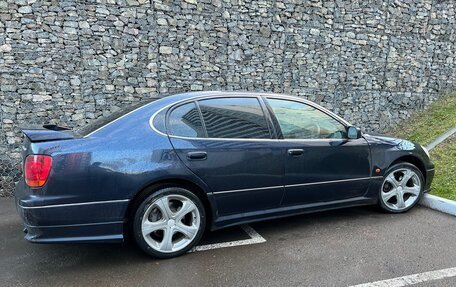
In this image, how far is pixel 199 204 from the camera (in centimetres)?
349

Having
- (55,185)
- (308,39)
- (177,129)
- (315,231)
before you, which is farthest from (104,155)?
(308,39)

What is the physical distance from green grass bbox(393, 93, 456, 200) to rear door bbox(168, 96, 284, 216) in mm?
2821

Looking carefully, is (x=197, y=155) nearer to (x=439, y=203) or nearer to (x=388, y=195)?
(x=388, y=195)

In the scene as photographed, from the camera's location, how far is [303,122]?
4.09m

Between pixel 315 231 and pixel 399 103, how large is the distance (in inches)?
291

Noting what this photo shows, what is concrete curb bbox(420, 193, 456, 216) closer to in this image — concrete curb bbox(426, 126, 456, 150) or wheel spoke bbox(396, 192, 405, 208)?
wheel spoke bbox(396, 192, 405, 208)

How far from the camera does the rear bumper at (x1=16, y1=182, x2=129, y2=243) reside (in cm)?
302

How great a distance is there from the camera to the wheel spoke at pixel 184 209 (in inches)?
135

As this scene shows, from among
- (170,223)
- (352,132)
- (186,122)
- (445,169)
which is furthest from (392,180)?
(170,223)

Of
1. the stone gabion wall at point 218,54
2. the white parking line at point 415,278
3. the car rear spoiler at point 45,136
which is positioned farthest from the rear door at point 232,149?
the stone gabion wall at point 218,54

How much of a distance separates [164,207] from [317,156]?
176 centimetres

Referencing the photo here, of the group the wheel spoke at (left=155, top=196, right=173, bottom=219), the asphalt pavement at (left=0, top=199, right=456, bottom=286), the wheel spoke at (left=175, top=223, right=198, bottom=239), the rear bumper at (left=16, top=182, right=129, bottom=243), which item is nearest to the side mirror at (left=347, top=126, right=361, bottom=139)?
the asphalt pavement at (left=0, top=199, right=456, bottom=286)

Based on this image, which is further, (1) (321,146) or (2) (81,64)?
(2) (81,64)

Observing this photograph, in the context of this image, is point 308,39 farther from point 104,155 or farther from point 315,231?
point 104,155
